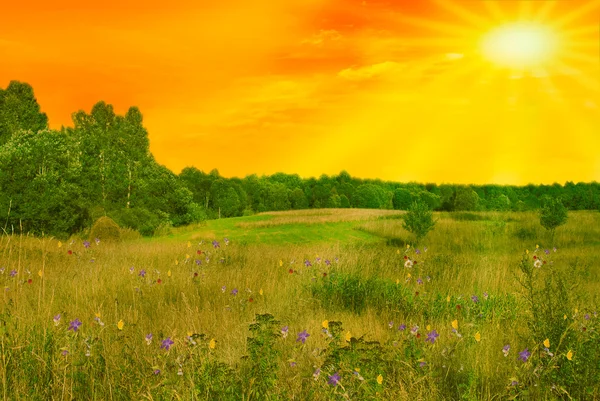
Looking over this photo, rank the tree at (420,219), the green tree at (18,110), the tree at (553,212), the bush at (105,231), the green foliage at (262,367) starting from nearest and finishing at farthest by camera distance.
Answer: the green foliage at (262,367)
the tree at (553,212)
the bush at (105,231)
the tree at (420,219)
the green tree at (18,110)

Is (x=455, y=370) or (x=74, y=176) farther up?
(x=74, y=176)

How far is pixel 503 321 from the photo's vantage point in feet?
19.2

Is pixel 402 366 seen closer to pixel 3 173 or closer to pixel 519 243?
pixel 519 243

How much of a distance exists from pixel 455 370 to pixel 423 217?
16.6 metres

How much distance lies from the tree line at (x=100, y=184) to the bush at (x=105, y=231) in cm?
233

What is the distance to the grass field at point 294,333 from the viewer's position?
3.27m

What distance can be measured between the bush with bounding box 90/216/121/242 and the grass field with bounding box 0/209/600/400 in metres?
8.95

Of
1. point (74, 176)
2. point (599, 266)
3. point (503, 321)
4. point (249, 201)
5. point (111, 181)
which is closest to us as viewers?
point (503, 321)

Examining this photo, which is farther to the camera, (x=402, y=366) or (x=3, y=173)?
(x=3, y=173)

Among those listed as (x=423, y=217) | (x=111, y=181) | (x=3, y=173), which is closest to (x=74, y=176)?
(x=3, y=173)

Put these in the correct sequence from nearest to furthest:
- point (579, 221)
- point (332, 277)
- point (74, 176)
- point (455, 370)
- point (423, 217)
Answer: point (455, 370) → point (332, 277) → point (423, 217) → point (74, 176) → point (579, 221)

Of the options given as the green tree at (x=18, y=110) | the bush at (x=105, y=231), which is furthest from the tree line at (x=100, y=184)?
the bush at (x=105, y=231)

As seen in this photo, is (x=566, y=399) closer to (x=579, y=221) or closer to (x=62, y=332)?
(x=62, y=332)

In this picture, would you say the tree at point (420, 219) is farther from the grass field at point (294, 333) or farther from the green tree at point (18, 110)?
the green tree at point (18, 110)
